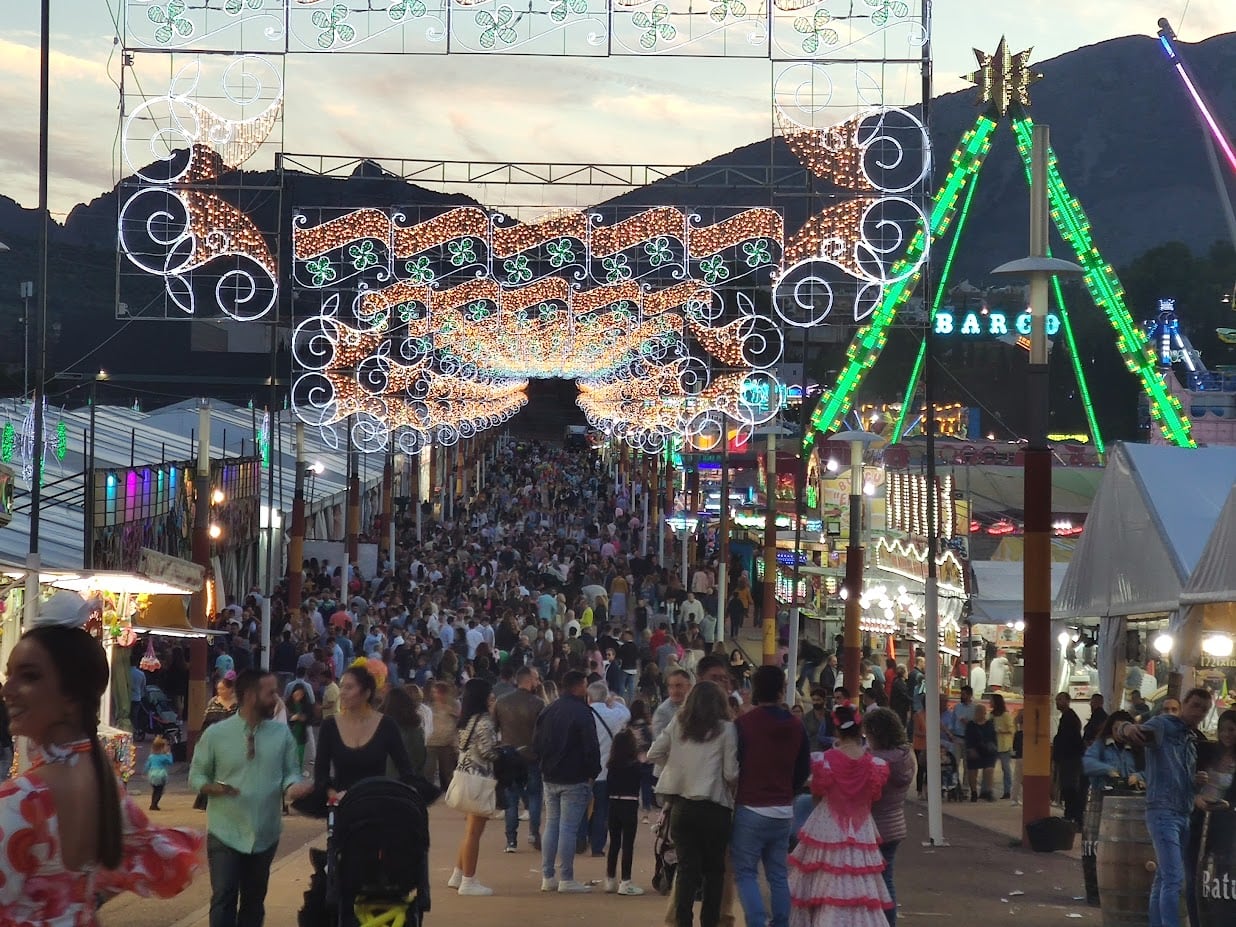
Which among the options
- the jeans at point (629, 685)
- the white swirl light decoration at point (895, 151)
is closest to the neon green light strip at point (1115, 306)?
the white swirl light decoration at point (895, 151)

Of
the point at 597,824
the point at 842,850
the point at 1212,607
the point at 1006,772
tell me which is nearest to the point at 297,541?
the point at 1006,772

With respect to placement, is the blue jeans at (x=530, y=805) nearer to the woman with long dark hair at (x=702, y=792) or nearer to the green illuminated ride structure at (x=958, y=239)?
the woman with long dark hair at (x=702, y=792)

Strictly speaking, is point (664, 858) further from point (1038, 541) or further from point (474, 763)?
point (1038, 541)

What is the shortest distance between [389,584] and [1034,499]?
2519 cm

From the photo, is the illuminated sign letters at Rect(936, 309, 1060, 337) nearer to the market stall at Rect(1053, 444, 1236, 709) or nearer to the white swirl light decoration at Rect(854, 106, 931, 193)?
the white swirl light decoration at Rect(854, 106, 931, 193)

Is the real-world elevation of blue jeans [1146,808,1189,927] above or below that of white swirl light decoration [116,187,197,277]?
below

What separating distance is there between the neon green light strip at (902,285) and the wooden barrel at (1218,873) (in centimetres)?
1801

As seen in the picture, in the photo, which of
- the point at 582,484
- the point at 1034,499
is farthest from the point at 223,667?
the point at 582,484

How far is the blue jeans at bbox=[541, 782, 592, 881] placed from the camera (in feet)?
41.8

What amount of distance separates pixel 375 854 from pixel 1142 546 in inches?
488

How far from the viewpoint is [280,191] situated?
29.7 metres

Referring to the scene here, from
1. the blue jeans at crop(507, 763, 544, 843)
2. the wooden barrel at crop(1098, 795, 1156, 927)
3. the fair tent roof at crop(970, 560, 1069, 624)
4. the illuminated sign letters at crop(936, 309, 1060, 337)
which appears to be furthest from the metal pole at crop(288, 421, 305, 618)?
the illuminated sign letters at crop(936, 309, 1060, 337)

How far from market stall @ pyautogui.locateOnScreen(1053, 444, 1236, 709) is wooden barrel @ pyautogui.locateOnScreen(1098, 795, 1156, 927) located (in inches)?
260

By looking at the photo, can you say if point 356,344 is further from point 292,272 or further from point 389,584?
point 389,584
